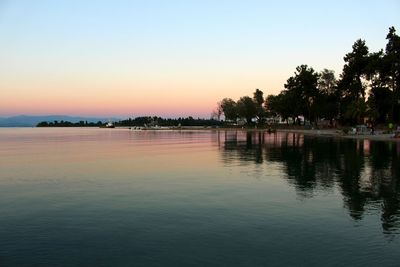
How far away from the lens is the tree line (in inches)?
3583

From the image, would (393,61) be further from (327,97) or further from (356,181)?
(356,181)

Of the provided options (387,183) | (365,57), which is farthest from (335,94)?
(387,183)

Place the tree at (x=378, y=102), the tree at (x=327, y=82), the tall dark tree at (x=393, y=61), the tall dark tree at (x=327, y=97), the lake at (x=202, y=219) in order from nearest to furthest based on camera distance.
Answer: the lake at (x=202, y=219) → the tall dark tree at (x=393, y=61) → the tree at (x=378, y=102) → the tall dark tree at (x=327, y=97) → the tree at (x=327, y=82)

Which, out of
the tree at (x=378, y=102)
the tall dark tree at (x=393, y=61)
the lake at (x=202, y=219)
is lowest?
the lake at (x=202, y=219)

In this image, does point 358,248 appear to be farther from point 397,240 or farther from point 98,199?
point 98,199

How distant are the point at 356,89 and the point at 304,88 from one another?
37822 mm

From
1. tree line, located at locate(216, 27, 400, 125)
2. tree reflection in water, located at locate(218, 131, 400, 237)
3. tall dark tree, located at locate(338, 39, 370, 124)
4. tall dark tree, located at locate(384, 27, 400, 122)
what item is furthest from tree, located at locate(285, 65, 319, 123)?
tree reflection in water, located at locate(218, 131, 400, 237)

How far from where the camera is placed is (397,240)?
14.1 meters

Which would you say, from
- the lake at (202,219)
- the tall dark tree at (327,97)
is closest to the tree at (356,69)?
the tall dark tree at (327,97)

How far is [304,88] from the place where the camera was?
473 feet

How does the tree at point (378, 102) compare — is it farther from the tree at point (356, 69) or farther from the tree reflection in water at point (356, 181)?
the tree reflection in water at point (356, 181)

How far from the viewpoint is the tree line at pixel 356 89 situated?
91.0m

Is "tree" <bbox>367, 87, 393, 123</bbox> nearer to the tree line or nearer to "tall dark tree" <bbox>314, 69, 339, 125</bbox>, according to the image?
the tree line

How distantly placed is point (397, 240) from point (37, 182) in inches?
868
